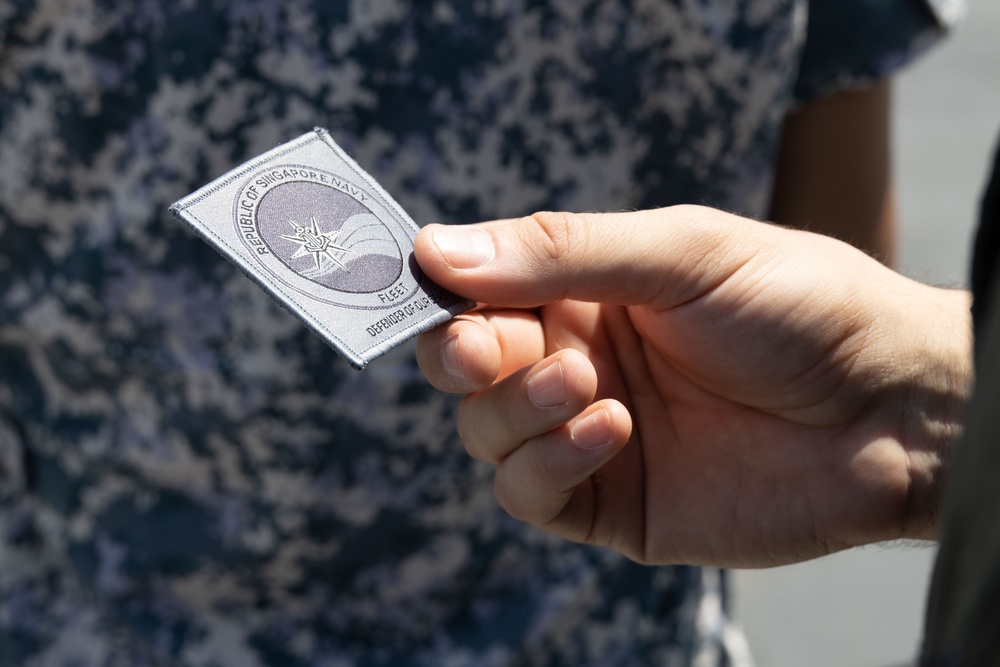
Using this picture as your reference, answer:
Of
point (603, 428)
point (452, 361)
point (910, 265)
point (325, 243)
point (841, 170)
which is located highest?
point (325, 243)

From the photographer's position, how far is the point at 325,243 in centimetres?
97

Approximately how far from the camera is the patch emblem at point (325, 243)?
0.90 meters

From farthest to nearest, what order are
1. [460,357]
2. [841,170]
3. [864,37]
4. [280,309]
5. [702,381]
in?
[841,170], [864,37], [280,309], [702,381], [460,357]

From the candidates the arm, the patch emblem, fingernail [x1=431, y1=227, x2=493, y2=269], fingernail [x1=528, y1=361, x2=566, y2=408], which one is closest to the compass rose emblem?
the patch emblem

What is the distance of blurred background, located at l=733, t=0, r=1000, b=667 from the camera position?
8.68 ft

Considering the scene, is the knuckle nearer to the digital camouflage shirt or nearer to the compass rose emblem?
the compass rose emblem

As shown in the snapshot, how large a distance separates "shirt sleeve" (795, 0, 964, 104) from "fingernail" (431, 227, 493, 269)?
2.65 feet

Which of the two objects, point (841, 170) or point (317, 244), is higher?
point (317, 244)

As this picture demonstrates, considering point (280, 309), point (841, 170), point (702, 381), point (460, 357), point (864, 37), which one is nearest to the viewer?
point (460, 357)

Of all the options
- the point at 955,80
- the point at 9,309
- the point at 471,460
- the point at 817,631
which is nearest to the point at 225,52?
the point at 9,309

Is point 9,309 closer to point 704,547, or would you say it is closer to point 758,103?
point 704,547

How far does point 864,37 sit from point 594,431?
904 millimetres

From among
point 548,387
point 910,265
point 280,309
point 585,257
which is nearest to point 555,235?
point 585,257

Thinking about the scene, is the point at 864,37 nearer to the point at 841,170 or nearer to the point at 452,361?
the point at 841,170
